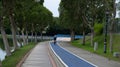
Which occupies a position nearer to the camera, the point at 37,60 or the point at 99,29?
the point at 37,60

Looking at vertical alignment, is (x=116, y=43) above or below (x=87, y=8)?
below

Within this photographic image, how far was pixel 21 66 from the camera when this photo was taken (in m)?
25.9

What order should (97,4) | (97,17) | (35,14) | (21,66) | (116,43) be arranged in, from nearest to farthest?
(21,66) → (116,43) → (97,4) → (97,17) → (35,14)

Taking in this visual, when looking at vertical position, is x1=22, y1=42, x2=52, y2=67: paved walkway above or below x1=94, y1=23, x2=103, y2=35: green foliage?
below

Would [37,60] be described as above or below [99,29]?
below

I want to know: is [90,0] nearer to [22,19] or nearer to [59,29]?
[22,19]

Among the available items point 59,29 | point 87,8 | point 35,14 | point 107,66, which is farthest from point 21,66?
point 59,29

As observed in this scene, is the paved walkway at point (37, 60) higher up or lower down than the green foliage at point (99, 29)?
lower down

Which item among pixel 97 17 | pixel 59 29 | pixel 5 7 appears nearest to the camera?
pixel 5 7

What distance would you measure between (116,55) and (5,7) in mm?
11457

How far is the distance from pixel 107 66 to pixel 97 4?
1434 inches

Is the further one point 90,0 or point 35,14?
point 35,14

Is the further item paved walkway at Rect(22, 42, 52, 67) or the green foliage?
the green foliage

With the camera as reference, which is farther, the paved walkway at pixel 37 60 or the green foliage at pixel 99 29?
the green foliage at pixel 99 29
